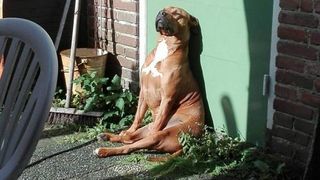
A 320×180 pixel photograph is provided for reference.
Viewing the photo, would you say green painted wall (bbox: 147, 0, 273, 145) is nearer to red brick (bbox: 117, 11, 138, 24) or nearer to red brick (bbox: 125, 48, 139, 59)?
red brick (bbox: 117, 11, 138, 24)

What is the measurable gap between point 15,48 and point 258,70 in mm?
2261

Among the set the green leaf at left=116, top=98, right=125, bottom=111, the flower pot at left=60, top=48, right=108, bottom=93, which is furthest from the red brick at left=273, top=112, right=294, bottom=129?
the flower pot at left=60, top=48, right=108, bottom=93

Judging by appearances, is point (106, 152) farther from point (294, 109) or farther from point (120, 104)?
point (294, 109)

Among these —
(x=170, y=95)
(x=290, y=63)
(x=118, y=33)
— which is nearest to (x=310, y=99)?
(x=290, y=63)

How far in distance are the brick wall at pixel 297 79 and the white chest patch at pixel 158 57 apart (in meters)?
0.89

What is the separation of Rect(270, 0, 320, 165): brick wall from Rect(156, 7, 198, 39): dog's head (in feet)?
2.50

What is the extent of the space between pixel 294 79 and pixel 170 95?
925 millimetres

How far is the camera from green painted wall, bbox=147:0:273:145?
3.92m

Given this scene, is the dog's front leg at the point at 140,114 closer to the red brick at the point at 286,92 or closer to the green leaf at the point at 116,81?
the green leaf at the point at 116,81

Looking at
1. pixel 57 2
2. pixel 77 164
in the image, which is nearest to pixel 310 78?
pixel 77 164

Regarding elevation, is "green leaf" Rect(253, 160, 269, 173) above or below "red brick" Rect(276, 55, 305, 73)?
below

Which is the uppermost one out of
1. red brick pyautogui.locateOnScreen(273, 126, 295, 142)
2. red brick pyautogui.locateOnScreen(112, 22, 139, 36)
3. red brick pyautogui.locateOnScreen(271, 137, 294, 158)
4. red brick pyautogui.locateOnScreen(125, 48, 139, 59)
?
red brick pyautogui.locateOnScreen(112, 22, 139, 36)

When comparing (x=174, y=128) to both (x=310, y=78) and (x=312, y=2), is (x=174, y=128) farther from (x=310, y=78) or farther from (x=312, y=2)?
(x=312, y=2)

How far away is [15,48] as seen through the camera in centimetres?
200
